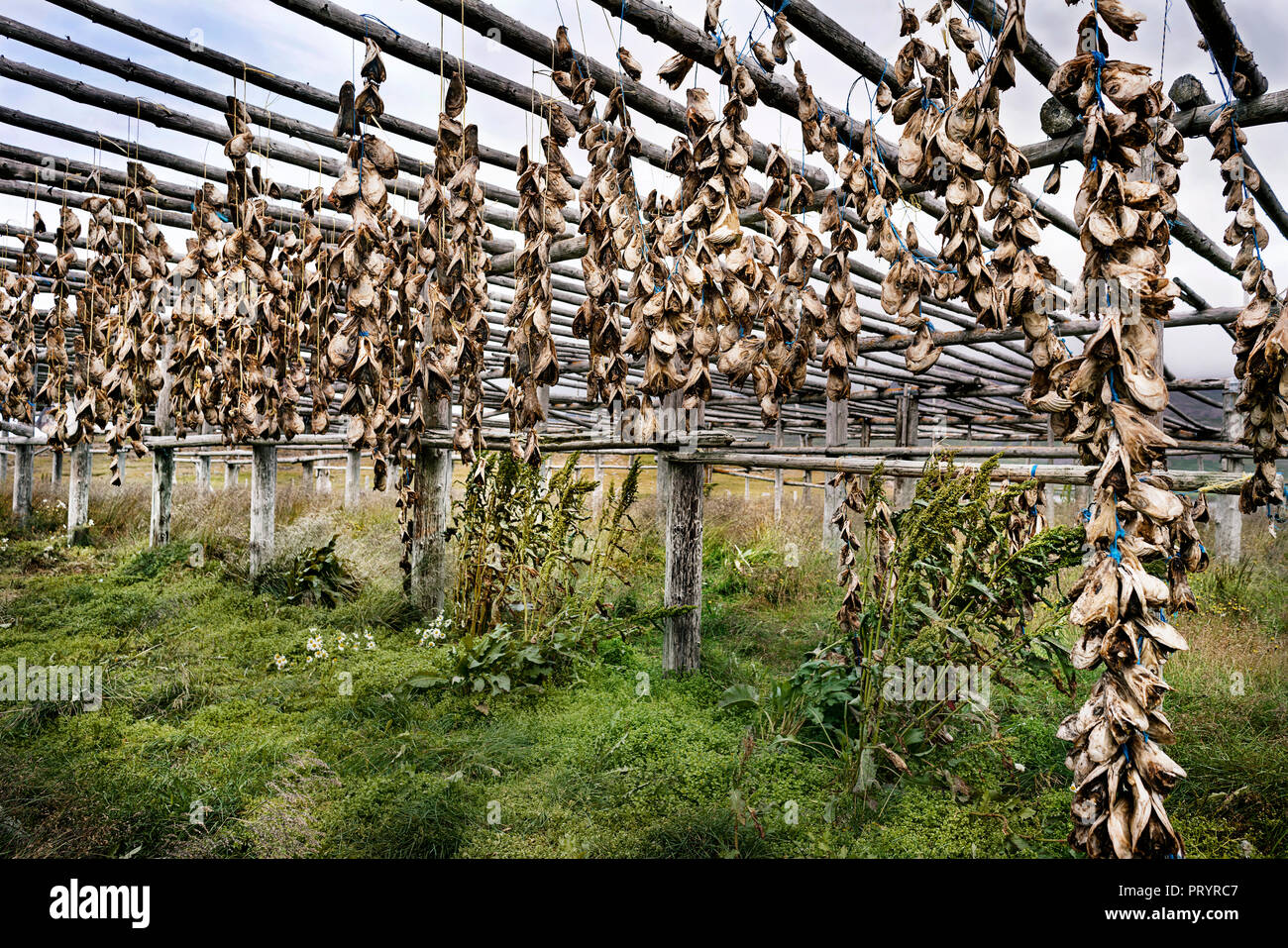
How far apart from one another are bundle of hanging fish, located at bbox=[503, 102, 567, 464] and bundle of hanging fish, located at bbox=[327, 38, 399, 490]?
599 mm

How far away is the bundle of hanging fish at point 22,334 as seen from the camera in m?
4.28

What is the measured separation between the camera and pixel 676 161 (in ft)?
6.97

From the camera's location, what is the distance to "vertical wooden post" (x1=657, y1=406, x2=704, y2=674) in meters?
4.11

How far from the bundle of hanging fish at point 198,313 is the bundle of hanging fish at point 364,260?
1129 mm

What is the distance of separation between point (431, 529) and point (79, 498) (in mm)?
7088

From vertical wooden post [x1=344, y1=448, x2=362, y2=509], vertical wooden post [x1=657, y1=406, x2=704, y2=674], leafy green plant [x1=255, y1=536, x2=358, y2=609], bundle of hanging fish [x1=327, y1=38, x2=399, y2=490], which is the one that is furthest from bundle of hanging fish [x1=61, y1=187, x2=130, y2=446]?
vertical wooden post [x1=344, y1=448, x2=362, y2=509]

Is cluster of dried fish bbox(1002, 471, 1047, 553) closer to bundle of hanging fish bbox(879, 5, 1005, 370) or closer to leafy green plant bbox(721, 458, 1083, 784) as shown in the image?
leafy green plant bbox(721, 458, 1083, 784)

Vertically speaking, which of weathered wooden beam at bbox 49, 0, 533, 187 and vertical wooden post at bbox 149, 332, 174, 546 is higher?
weathered wooden beam at bbox 49, 0, 533, 187

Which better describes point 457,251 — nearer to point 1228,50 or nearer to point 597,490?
point 1228,50

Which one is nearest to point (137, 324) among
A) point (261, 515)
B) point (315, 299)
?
point (315, 299)

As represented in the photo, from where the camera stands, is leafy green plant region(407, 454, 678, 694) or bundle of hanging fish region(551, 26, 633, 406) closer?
bundle of hanging fish region(551, 26, 633, 406)

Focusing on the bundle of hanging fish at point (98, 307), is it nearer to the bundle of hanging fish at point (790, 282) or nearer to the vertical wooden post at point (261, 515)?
the vertical wooden post at point (261, 515)

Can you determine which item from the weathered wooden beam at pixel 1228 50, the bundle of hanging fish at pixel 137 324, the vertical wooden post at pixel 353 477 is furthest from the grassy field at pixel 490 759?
the vertical wooden post at pixel 353 477
